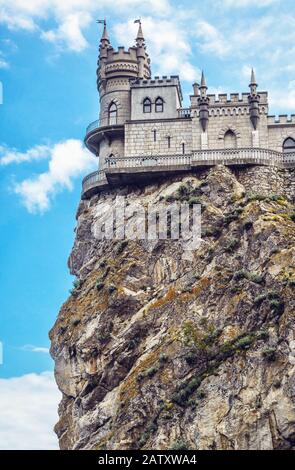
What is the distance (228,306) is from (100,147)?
19.8m

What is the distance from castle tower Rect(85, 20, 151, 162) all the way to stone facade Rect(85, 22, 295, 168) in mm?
74

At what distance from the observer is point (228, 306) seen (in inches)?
2717

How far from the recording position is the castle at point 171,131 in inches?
3076

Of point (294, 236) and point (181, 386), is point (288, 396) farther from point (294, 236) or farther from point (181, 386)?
point (294, 236)

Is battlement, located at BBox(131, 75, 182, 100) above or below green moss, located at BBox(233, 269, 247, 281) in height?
above

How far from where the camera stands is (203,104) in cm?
8088

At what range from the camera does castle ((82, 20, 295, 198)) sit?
7812 centimetres

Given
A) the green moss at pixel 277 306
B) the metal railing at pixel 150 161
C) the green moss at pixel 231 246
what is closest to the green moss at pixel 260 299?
the green moss at pixel 277 306

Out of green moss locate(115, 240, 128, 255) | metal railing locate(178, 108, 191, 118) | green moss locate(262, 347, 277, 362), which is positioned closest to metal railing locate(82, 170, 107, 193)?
green moss locate(115, 240, 128, 255)

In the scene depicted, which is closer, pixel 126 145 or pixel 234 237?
pixel 234 237

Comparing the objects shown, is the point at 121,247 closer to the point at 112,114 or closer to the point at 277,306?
the point at 112,114

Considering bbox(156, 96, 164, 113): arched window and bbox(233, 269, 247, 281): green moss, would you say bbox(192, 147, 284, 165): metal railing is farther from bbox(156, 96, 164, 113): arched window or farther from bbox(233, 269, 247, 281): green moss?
bbox(233, 269, 247, 281): green moss

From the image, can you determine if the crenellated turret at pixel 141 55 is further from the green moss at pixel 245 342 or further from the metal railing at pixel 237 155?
the green moss at pixel 245 342
